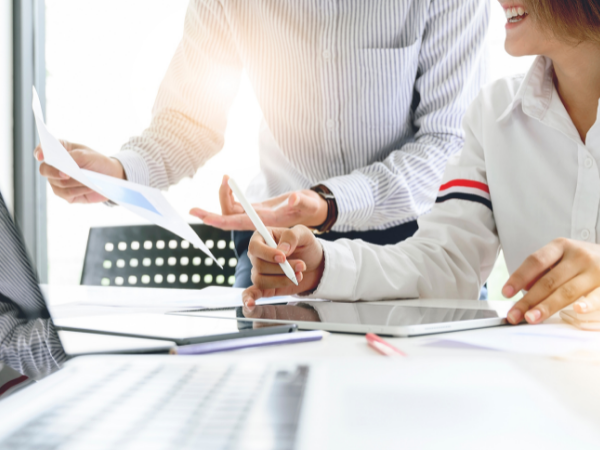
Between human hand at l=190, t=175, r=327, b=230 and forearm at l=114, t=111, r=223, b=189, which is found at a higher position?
forearm at l=114, t=111, r=223, b=189

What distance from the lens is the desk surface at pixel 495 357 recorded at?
1.02 feet

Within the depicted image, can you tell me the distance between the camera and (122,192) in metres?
0.65

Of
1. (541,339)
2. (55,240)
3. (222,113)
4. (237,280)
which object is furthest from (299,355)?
(55,240)

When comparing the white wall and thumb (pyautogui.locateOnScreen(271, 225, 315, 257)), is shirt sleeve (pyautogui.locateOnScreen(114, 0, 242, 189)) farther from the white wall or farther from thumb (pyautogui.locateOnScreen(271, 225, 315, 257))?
the white wall

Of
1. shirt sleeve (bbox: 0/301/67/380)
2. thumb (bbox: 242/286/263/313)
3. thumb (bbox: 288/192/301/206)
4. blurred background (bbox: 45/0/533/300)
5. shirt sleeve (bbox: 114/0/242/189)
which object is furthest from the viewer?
blurred background (bbox: 45/0/533/300)

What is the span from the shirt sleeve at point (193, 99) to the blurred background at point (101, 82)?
111cm

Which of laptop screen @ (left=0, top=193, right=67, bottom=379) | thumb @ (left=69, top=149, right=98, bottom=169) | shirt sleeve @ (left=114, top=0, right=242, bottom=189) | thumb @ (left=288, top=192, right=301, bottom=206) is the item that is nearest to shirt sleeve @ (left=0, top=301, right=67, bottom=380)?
laptop screen @ (left=0, top=193, right=67, bottom=379)

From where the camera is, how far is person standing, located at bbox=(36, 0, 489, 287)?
1189mm

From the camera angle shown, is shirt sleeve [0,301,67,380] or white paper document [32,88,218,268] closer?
shirt sleeve [0,301,67,380]

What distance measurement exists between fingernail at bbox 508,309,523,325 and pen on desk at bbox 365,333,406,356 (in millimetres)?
185

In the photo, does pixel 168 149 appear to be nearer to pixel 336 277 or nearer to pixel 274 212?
pixel 274 212

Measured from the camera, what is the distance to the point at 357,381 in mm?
339

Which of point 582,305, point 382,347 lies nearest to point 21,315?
point 382,347

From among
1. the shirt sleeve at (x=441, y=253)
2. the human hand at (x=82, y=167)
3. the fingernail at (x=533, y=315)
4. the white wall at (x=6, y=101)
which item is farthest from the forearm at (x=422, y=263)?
the white wall at (x=6, y=101)
